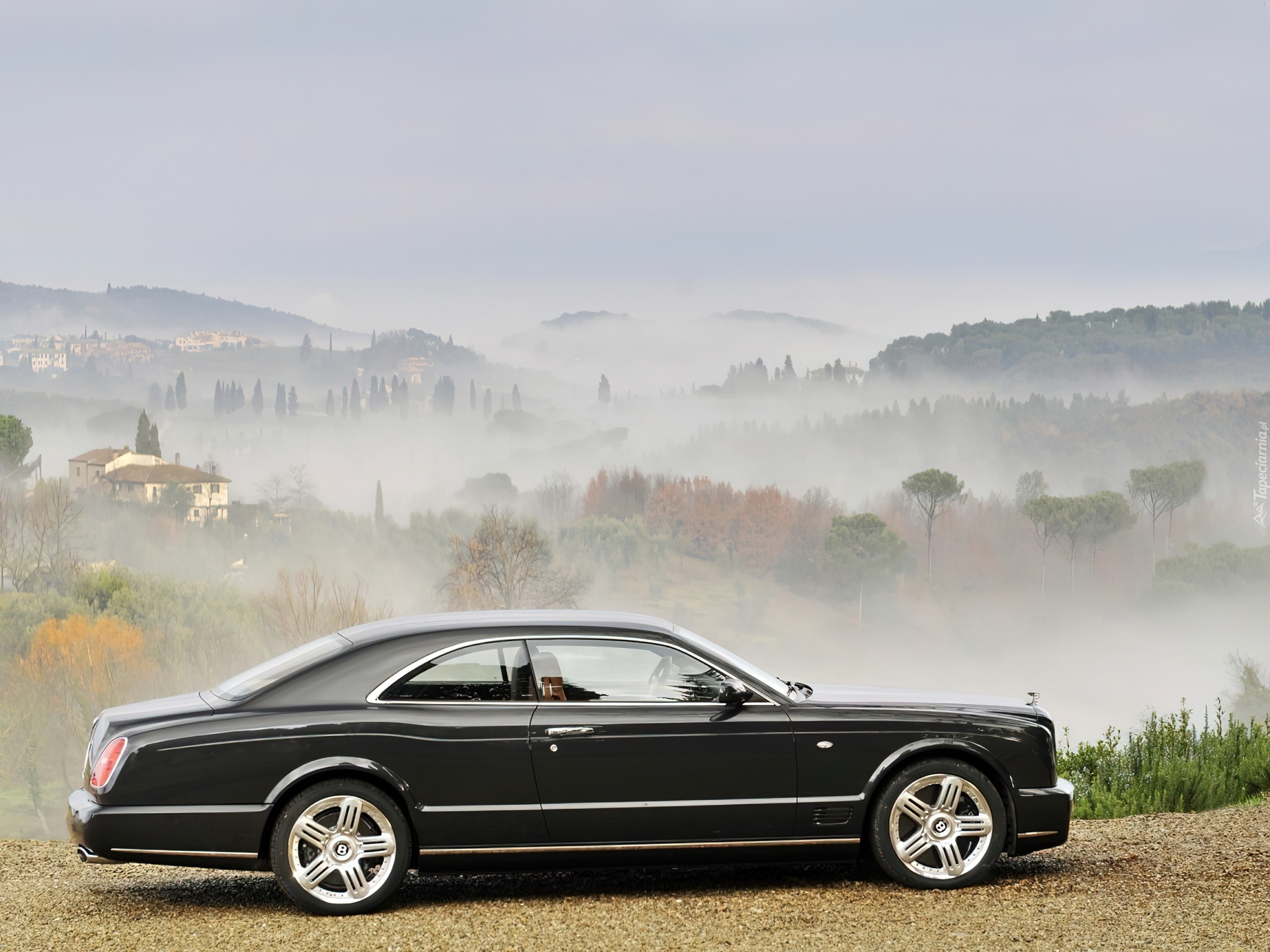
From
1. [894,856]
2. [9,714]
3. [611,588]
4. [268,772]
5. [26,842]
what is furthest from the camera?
[611,588]

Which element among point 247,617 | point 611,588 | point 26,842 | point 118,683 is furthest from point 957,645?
point 26,842

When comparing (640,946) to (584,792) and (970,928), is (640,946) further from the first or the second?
(970,928)

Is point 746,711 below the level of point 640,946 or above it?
above

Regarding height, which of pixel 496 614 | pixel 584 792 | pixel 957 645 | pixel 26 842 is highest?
pixel 496 614

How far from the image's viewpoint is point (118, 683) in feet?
354

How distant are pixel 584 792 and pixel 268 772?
59.8 inches

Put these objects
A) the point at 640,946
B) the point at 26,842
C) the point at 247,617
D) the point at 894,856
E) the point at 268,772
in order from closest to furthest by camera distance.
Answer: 1. the point at 640,946
2. the point at 268,772
3. the point at 894,856
4. the point at 26,842
5. the point at 247,617

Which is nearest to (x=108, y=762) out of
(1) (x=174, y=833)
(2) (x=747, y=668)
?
(1) (x=174, y=833)

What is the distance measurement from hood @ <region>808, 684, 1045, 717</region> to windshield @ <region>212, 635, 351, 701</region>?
248 cm

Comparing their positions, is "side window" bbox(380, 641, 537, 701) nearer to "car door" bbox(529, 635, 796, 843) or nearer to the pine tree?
"car door" bbox(529, 635, 796, 843)

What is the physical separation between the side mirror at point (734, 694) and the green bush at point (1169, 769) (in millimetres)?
5046

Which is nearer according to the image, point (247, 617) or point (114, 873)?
point (114, 873)

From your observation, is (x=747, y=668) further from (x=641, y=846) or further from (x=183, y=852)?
(x=183, y=852)

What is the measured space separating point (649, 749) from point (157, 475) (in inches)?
7092
